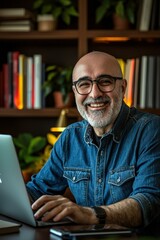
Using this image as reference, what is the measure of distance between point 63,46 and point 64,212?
2.41m

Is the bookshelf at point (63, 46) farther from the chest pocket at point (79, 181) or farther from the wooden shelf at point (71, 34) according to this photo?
the chest pocket at point (79, 181)

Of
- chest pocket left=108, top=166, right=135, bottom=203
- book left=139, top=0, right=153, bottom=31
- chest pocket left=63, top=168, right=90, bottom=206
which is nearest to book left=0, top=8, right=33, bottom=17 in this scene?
book left=139, top=0, right=153, bottom=31

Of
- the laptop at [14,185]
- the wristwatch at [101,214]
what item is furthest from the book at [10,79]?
the wristwatch at [101,214]

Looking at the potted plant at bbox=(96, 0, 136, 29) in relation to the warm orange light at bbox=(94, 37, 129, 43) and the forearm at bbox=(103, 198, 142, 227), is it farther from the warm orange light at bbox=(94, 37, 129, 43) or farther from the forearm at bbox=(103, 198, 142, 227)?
the forearm at bbox=(103, 198, 142, 227)

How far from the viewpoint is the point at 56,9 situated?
12.0 ft

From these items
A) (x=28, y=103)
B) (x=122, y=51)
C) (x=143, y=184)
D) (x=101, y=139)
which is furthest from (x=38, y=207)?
(x=122, y=51)

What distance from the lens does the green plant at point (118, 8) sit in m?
3.57

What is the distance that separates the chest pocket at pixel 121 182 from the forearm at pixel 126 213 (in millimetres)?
250

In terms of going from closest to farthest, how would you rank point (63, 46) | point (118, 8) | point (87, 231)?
point (87, 231)
point (118, 8)
point (63, 46)

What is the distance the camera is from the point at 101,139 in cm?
221

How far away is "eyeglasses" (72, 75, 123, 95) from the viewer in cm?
223

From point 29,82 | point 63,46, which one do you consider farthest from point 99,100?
point 63,46

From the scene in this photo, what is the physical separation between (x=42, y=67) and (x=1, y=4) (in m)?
0.58

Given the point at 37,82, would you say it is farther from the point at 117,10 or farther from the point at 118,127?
the point at 118,127
